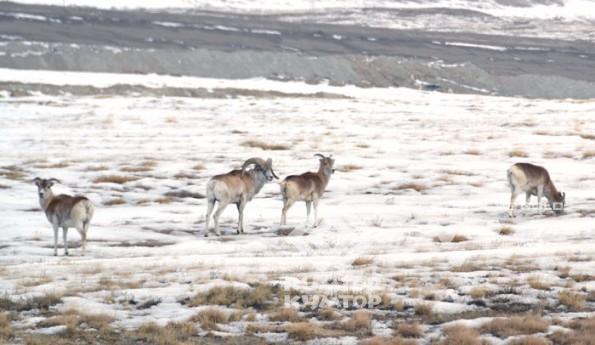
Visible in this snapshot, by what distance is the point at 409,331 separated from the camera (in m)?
12.4

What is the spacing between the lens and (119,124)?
5103cm

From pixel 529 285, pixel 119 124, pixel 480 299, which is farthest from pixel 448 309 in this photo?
pixel 119 124

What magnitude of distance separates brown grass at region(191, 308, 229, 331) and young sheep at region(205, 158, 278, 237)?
315 inches

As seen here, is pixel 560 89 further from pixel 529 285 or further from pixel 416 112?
pixel 529 285

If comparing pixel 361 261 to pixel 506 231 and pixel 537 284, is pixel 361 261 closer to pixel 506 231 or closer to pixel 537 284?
pixel 537 284

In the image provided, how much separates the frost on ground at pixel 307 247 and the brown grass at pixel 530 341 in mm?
38

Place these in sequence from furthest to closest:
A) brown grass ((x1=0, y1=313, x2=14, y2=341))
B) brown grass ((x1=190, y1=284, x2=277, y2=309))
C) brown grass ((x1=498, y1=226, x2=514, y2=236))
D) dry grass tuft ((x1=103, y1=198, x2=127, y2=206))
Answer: dry grass tuft ((x1=103, y1=198, x2=127, y2=206)) → brown grass ((x1=498, y1=226, x2=514, y2=236)) → brown grass ((x1=190, y1=284, x2=277, y2=309)) → brown grass ((x1=0, y1=313, x2=14, y2=341))

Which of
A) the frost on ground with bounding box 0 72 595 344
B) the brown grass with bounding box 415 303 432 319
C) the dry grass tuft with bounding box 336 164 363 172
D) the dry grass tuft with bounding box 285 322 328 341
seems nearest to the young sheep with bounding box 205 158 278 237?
the frost on ground with bounding box 0 72 595 344

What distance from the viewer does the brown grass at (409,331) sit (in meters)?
12.4

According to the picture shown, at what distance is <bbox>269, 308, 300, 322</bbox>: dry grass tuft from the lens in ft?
43.2

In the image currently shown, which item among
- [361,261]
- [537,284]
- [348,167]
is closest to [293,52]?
[348,167]

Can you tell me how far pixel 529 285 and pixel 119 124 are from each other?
39160mm

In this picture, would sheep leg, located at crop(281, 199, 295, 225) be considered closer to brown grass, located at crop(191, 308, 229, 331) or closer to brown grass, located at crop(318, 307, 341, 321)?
brown grass, located at crop(318, 307, 341, 321)

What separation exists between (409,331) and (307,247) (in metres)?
7.44
